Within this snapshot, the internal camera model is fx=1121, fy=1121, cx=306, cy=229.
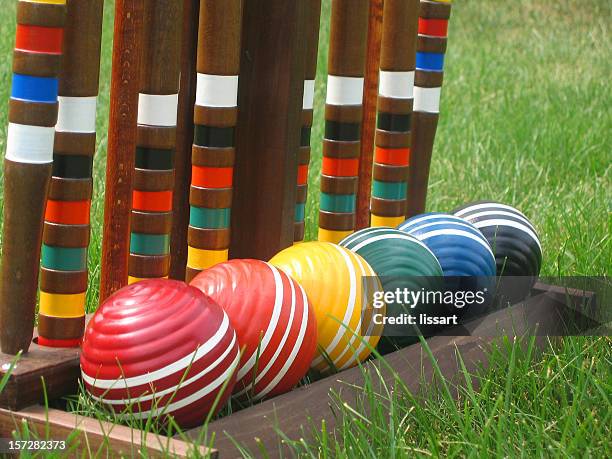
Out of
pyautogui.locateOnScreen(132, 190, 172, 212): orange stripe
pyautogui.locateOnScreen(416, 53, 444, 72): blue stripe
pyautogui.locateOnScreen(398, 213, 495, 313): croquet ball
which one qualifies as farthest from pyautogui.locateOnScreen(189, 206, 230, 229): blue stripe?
pyautogui.locateOnScreen(416, 53, 444, 72): blue stripe

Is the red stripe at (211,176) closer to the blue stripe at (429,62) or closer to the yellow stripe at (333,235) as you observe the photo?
the yellow stripe at (333,235)

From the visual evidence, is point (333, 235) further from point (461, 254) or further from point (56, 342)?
point (56, 342)

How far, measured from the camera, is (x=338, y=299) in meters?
2.27

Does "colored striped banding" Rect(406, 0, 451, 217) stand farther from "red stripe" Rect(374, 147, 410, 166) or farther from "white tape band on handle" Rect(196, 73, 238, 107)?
"white tape band on handle" Rect(196, 73, 238, 107)

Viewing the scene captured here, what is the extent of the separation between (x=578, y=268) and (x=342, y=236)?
0.74 m

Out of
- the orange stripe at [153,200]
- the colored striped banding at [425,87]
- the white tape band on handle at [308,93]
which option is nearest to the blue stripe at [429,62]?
the colored striped banding at [425,87]

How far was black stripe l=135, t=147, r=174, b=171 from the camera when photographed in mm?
2229

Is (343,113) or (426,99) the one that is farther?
(426,99)

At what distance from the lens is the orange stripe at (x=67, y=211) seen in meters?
2.09

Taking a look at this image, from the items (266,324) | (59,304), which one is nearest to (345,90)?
(266,324)

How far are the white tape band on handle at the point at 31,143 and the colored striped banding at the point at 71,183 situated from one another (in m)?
0.11

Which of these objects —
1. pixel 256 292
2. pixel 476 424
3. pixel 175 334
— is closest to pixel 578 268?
pixel 476 424

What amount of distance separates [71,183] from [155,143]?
0.70 feet

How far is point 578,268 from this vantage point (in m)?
3.14
